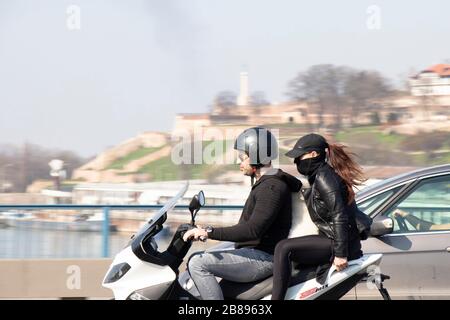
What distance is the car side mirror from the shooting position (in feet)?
22.0

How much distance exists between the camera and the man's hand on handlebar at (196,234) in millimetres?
5316

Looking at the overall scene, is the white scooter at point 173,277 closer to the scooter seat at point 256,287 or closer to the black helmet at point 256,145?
the scooter seat at point 256,287

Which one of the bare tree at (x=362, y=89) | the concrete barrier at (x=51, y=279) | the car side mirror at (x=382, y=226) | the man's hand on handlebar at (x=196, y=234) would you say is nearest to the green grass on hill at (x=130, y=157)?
the bare tree at (x=362, y=89)

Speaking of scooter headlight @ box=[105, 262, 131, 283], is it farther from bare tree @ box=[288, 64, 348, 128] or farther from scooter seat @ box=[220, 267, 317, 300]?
bare tree @ box=[288, 64, 348, 128]

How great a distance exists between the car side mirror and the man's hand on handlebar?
1885 millimetres

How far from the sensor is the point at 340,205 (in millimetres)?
5344

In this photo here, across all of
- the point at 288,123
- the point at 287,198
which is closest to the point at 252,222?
the point at 287,198

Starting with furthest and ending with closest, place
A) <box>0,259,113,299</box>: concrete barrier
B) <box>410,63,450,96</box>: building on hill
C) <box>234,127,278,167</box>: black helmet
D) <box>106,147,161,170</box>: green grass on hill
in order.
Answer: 1. <box>106,147,161,170</box>: green grass on hill
2. <box>410,63,450,96</box>: building on hill
3. <box>0,259,113,299</box>: concrete barrier
4. <box>234,127,278,167</box>: black helmet

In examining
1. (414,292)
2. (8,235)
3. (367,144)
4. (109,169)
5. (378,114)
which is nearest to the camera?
(414,292)

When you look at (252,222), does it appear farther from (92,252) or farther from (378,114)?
(378,114)

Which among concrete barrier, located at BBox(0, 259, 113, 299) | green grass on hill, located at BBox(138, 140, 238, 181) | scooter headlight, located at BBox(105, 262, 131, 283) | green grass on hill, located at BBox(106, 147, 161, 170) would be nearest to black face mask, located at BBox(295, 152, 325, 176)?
scooter headlight, located at BBox(105, 262, 131, 283)

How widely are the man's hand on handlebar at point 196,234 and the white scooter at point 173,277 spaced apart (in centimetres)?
10

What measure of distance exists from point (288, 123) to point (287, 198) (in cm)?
4073

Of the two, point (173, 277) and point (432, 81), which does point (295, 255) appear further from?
point (432, 81)
